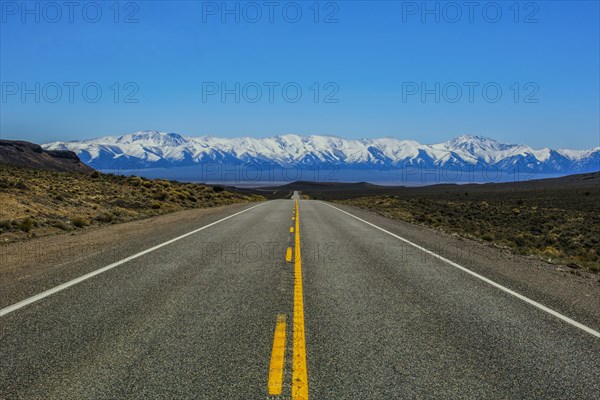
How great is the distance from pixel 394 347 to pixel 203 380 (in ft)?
7.09

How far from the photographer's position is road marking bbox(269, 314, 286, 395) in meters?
4.08

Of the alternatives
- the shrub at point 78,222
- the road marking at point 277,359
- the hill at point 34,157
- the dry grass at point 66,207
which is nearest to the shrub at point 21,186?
the dry grass at point 66,207

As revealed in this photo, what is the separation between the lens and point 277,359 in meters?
4.66

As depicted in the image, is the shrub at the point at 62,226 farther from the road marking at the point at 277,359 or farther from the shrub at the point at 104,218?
the road marking at the point at 277,359

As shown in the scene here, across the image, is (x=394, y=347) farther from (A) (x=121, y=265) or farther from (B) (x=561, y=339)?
(A) (x=121, y=265)

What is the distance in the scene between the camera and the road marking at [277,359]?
13.4 ft

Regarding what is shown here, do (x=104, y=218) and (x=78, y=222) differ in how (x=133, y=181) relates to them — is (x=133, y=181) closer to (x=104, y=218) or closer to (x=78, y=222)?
(x=104, y=218)

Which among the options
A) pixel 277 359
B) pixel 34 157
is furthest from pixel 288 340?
pixel 34 157

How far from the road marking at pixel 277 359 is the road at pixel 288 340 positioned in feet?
0.06

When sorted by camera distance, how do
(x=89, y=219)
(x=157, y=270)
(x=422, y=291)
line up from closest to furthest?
(x=422, y=291)
(x=157, y=270)
(x=89, y=219)

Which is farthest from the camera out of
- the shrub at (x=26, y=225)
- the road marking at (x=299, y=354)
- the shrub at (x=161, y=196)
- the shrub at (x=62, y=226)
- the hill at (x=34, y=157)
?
the hill at (x=34, y=157)

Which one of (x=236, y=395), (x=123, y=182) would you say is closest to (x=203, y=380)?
(x=236, y=395)

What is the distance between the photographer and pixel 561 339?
551cm

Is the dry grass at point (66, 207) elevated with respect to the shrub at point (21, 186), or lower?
lower
